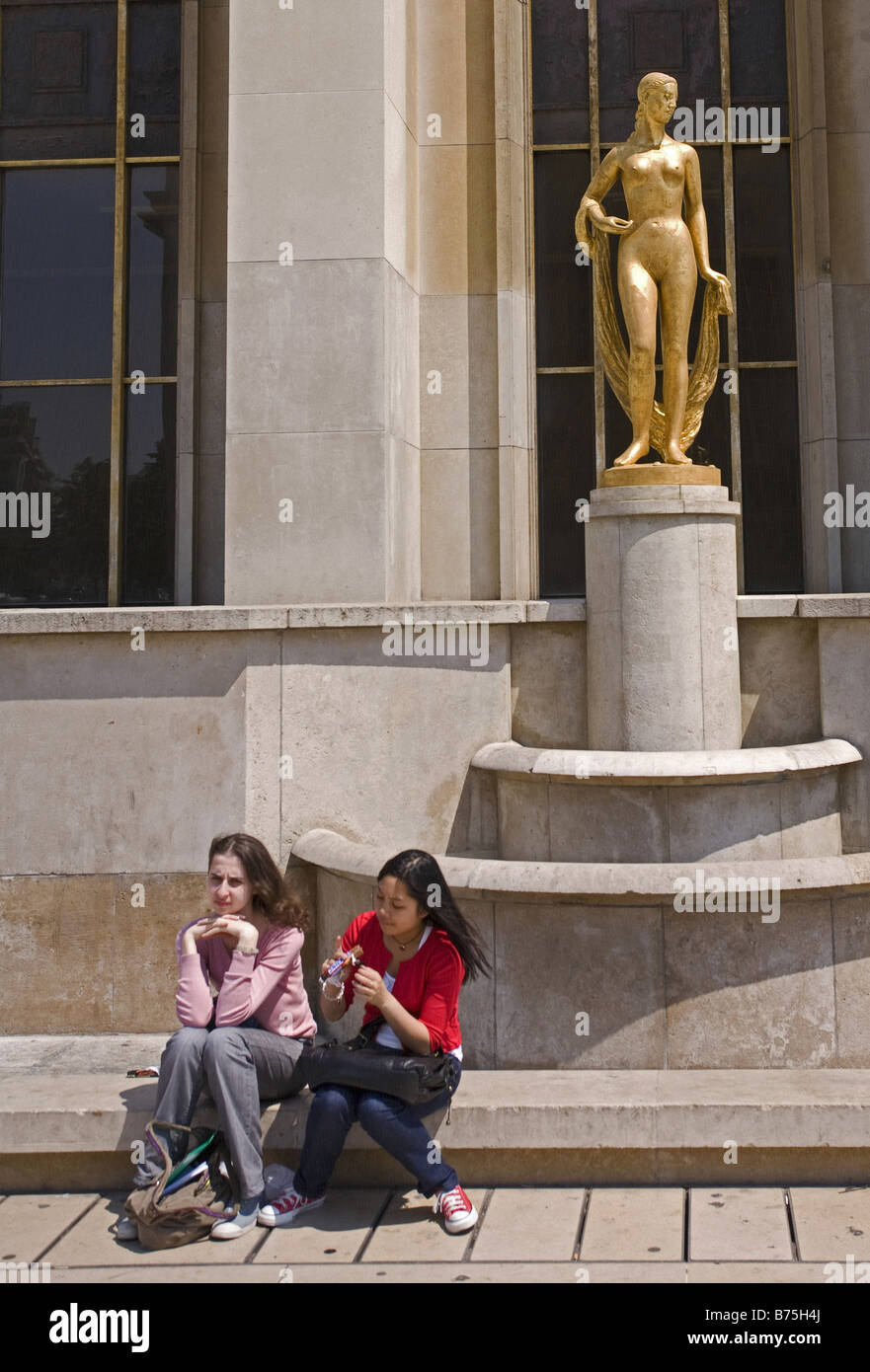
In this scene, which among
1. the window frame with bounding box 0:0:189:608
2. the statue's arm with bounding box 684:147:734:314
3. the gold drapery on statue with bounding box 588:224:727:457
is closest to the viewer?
the statue's arm with bounding box 684:147:734:314

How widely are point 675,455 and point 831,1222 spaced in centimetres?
483

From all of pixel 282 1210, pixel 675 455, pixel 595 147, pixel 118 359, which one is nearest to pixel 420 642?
pixel 675 455

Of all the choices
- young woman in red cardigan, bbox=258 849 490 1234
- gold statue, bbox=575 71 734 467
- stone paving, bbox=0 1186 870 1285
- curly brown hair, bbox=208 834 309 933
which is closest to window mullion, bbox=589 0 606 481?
gold statue, bbox=575 71 734 467

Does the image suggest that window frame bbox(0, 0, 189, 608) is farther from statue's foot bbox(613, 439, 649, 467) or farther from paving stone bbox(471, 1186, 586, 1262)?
paving stone bbox(471, 1186, 586, 1262)

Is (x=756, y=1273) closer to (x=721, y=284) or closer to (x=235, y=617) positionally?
(x=235, y=617)

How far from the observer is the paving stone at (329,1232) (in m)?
5.13

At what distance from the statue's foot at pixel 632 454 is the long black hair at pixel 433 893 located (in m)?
3.68

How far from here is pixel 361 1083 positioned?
5.49 meters

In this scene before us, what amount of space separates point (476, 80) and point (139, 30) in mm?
2978

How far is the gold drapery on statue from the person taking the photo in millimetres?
8805

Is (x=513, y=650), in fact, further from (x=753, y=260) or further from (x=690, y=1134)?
(x=753, y=260)

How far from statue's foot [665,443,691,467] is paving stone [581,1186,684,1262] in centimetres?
454

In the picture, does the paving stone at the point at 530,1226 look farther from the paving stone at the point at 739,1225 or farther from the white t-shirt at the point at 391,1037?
the white t-shirt at the point at 391,1037
